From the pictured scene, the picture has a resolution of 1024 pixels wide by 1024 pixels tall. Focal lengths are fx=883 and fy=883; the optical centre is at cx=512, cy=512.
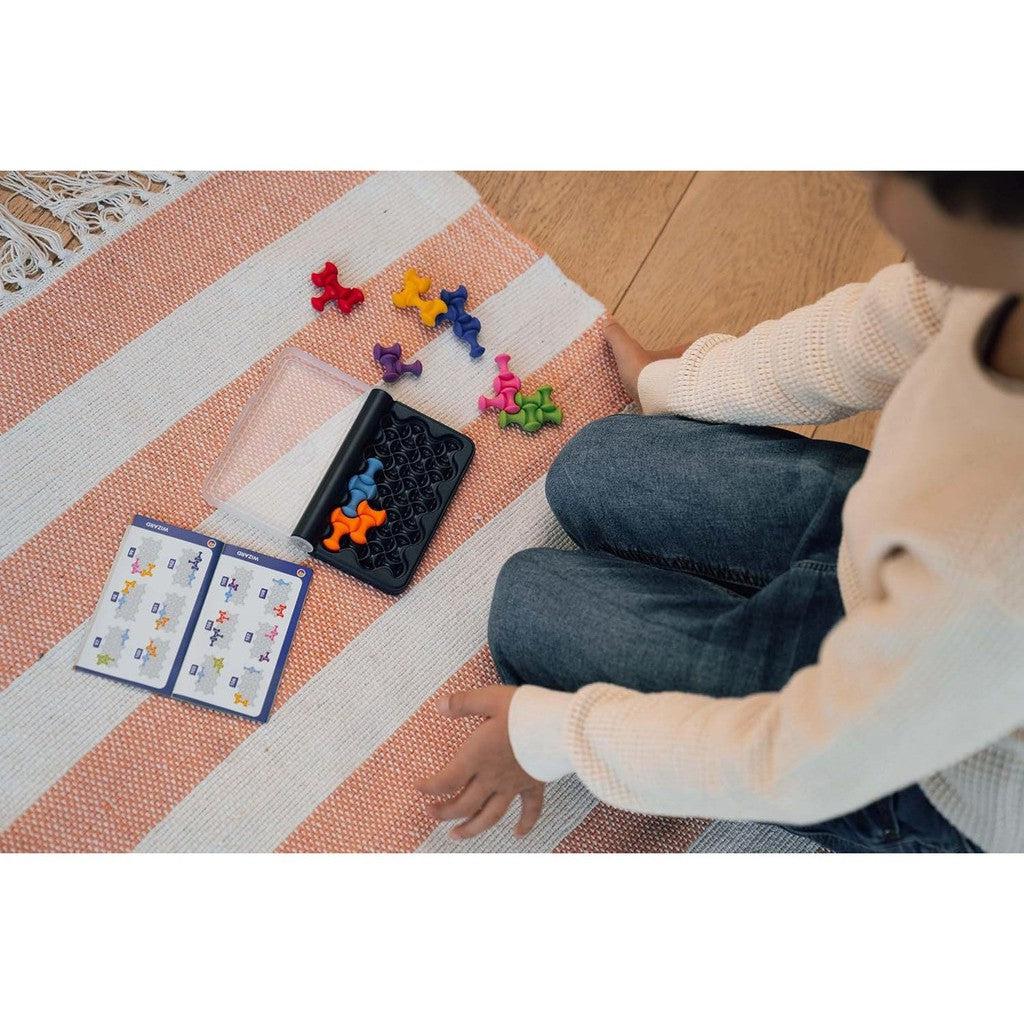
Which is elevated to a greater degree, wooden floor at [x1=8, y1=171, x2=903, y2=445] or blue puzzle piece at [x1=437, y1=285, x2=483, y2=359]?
wooden floor at [x1=8, y1=171, x2=903, y2=445]

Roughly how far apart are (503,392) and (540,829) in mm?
443

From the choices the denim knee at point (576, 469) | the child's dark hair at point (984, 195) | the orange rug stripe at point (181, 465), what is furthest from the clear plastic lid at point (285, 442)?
the child's dark hair at point (984, 195)

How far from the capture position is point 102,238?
0.92m

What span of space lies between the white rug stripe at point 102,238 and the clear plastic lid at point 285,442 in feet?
0.69

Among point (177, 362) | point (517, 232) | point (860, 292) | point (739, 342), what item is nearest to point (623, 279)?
point (517, 232)

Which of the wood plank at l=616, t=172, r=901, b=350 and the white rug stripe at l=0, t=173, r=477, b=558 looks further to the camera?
the wood plank at l=616, t=172, r=901, b=350

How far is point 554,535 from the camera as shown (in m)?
0.93

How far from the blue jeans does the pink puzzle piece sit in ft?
0.30

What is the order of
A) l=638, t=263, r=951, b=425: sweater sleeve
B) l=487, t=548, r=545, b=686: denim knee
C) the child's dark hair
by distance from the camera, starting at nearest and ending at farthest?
1. the child's dark hair
2. l=638, t=263, r=951, b=425: sweater sleeve
3. l=487, t=548, r=545, b=686: denim knee

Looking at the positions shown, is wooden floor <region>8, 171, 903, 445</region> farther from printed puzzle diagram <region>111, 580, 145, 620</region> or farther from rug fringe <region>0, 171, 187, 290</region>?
printed puzzle diagram <region>111, 580, 145, 620</region>

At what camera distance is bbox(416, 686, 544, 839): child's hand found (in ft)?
2.51

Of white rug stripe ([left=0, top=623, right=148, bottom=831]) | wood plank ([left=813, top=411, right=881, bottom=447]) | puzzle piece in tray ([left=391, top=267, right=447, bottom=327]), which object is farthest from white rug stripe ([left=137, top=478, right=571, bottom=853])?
wood plank ([left=813, top=411, right=881, bottom=447])

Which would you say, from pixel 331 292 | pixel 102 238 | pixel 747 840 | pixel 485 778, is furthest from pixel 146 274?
pixel 747 840

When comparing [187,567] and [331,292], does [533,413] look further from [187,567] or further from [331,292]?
[187,567]
